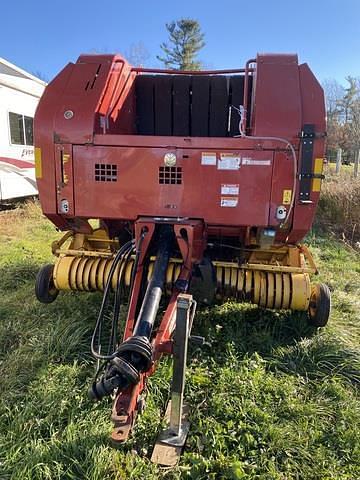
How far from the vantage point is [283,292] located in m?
3.42

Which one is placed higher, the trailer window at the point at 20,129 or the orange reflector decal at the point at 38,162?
the trailer window at the point at 20,129

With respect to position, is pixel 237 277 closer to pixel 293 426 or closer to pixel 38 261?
pixel 293 426

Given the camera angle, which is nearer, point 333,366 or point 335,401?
point 335,401

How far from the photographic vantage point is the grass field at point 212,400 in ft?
6.95

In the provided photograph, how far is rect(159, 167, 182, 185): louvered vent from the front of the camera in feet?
9.98

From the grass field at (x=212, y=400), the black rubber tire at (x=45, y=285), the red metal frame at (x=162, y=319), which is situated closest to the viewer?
the red metal frame at (x=162, y=319)

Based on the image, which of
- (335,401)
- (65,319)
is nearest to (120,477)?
(335,401)

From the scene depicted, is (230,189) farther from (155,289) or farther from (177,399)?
(177,399)

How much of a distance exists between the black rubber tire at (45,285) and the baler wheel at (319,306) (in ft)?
7.72

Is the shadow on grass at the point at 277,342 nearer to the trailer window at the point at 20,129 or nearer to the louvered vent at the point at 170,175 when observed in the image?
the louvered vent at the point at 170,175

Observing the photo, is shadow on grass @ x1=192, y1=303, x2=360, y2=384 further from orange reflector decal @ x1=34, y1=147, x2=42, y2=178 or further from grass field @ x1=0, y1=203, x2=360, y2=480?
orange reflector decal @ x1=34, y1=147, x2=42, y2=178

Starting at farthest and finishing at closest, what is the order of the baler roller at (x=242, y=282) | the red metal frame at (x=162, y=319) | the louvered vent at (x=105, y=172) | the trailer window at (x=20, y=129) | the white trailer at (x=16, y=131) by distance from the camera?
the trailer window at (x=20, y=129), the white trailer at (x=16, y=131), the baler roller at (x=242, y=282), the louvered vent at (x=105, y=172), the red metal frame at (x=162, y=319)

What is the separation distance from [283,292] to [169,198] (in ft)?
4.13

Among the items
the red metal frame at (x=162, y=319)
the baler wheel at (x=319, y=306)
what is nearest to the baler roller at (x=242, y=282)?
the baler wheel at (x=319, y=306)
